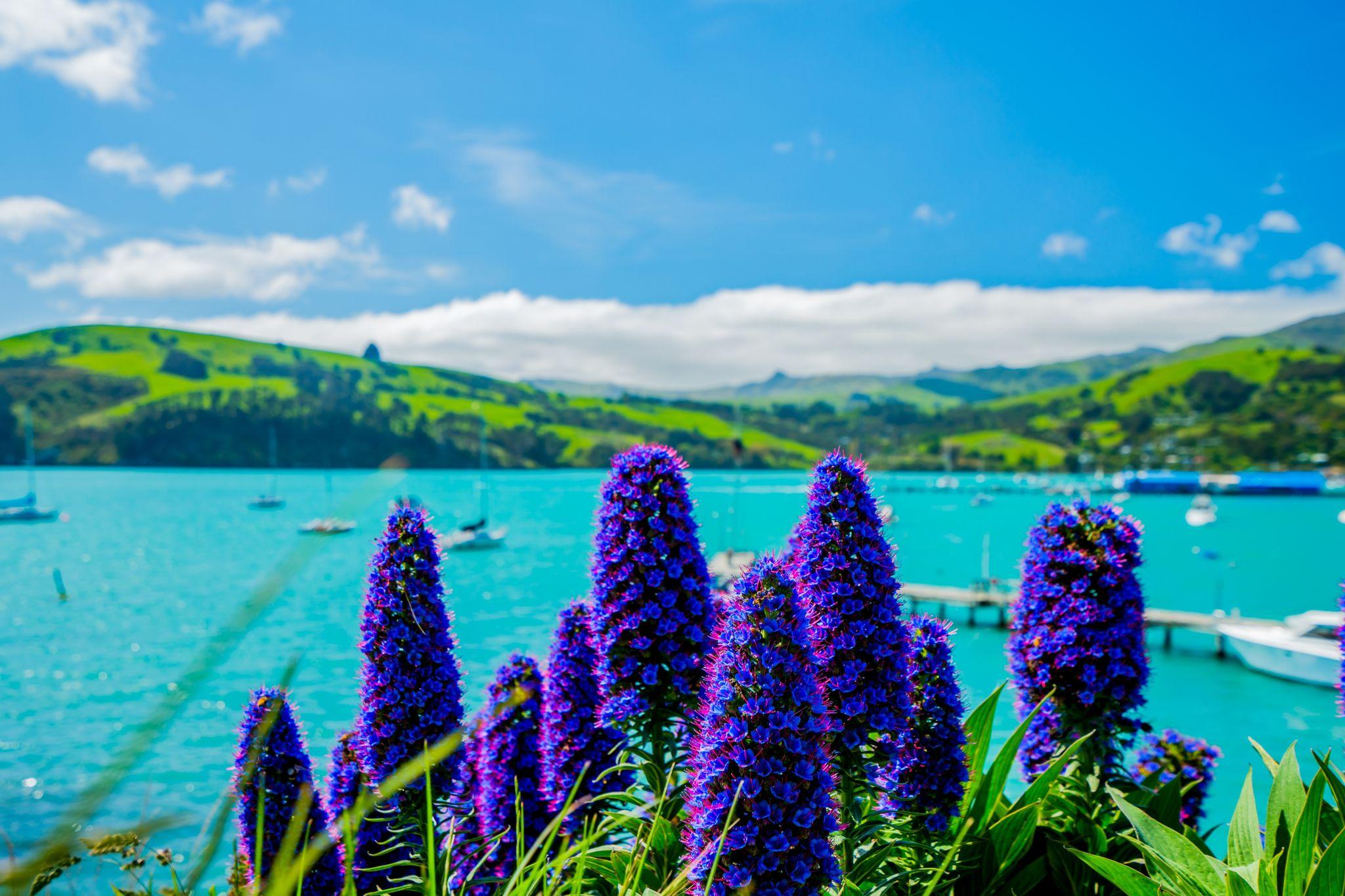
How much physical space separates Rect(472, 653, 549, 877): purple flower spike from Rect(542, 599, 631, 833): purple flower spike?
0.11 m

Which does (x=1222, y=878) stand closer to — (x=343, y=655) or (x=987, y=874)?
(x=987, y=874)

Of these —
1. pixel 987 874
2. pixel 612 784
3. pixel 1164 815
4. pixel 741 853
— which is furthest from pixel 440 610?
pixel 1164 815

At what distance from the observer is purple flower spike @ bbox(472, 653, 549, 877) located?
5465 mm

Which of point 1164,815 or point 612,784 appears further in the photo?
point 612,784

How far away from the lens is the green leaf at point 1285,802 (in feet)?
13.3

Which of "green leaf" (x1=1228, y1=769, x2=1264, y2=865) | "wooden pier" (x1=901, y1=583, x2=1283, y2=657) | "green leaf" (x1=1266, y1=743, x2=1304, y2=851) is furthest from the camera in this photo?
"wooden pier" (x1=901, y1=583, x2=1283, y2=657)

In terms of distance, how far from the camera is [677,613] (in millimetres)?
4828

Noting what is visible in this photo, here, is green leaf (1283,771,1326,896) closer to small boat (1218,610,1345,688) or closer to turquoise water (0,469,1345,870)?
turquoise water (0,469,1345,870)

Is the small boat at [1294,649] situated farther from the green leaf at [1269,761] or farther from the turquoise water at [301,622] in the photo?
the green leaf at [1269,761]

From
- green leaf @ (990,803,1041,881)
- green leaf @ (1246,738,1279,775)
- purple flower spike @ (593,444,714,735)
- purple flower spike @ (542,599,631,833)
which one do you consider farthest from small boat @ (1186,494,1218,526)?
purple flower spike @ (593,444,714,735)

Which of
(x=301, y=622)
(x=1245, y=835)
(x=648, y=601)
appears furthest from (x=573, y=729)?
(x=301, y=622)

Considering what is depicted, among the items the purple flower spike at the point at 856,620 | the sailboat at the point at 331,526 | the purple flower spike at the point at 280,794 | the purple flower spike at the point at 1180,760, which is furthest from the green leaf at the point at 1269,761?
the purple flower spike at the point at 280,794

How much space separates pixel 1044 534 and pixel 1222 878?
2.40 meters

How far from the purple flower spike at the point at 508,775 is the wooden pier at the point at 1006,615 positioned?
151ft
